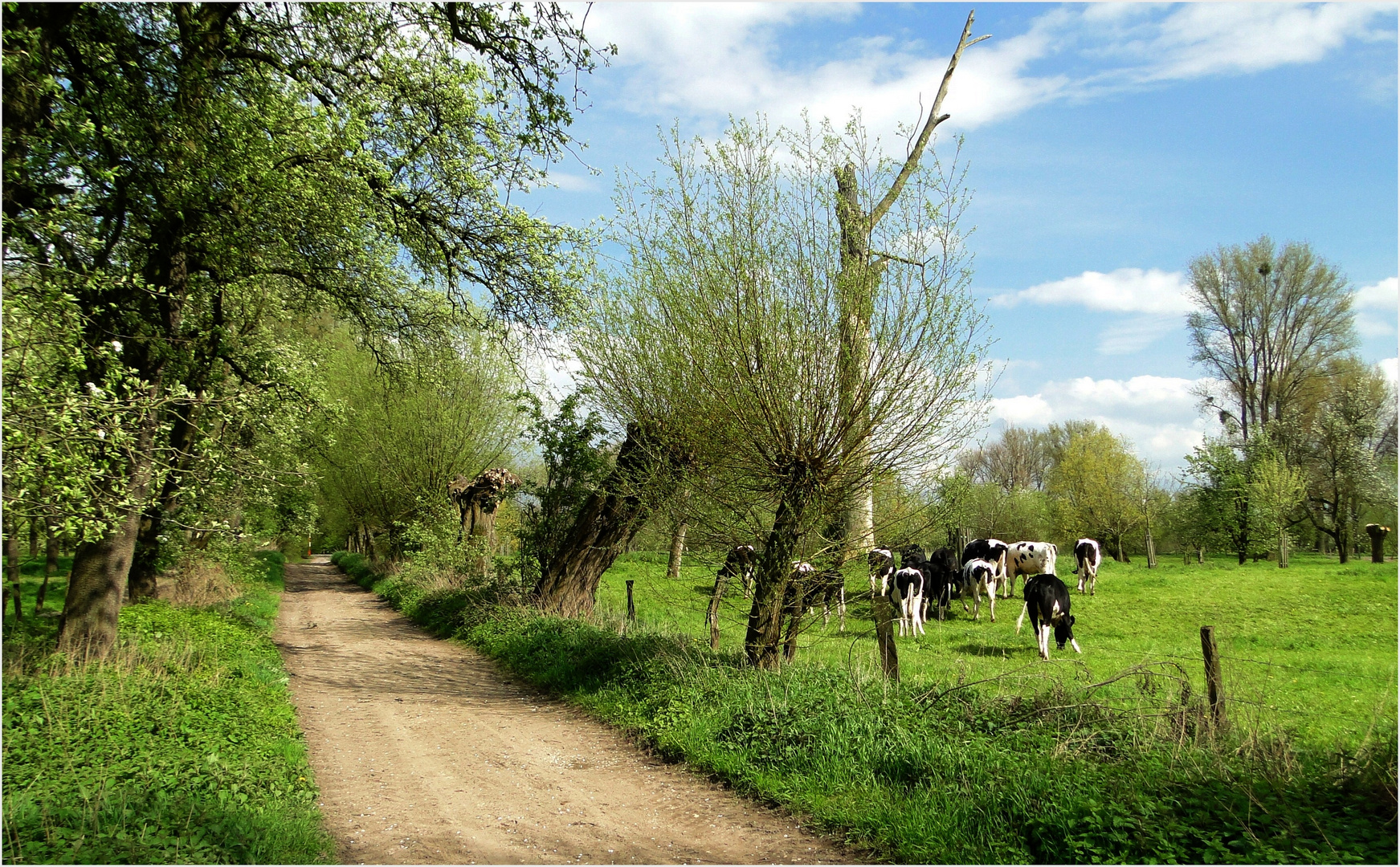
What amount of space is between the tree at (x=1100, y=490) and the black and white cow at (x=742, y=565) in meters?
35.3

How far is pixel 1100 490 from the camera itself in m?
42.5

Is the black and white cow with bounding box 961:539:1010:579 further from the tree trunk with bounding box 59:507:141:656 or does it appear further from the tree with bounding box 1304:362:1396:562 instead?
the tree with bounding box 1304:362:1396:562

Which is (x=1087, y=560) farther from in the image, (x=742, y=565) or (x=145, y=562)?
(x=145, y=562)

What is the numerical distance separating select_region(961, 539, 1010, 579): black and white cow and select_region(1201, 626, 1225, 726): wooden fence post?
1575 centimetres

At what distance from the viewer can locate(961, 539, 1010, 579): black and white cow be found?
22.1 metres

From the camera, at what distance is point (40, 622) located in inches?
438

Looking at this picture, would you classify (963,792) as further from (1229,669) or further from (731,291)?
(1229,669)

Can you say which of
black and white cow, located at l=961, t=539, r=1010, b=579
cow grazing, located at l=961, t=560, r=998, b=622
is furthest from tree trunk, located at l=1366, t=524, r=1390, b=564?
cow grazing, located at l=961, t=560, r=998, b=622

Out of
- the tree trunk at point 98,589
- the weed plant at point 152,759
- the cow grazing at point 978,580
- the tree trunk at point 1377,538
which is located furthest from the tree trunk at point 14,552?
the tree trunk at point 1377,538

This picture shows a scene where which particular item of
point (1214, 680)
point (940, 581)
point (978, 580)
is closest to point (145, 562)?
point (1214, 680)

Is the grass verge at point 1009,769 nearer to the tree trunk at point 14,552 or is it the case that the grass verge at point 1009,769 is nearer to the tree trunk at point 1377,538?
the tree trunk at point 14,552

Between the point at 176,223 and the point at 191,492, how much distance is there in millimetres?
3253

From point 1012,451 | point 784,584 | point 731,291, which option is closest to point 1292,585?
point 784,584

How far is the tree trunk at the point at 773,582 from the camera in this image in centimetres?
864
